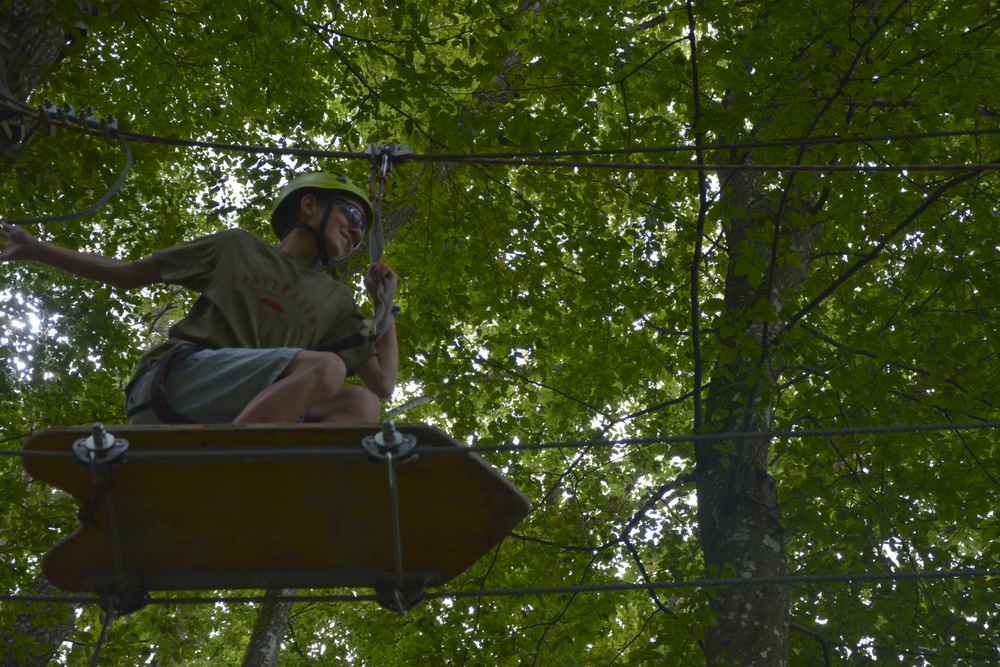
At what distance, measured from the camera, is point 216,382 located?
335 centimetres

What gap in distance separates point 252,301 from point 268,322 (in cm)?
9

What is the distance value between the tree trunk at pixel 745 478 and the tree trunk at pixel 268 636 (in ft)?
11.8

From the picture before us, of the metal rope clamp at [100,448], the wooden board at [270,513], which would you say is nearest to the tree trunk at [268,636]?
the wooden board at [270,513]

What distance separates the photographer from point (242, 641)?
13711mm

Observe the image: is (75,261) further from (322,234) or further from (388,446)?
(388,446)

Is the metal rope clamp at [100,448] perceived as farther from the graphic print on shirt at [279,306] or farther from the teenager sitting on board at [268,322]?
the graphic print on shirt at [279,306]

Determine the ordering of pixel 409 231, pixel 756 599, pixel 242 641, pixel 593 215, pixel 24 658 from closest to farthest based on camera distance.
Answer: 1. pixel 756 599
2. pixel 24 658
3. pixel 593 215
4. pixel 409 231
5. pixel 242 641

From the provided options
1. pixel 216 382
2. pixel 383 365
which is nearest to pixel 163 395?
pixel 216 382

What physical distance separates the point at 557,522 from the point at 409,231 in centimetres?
275

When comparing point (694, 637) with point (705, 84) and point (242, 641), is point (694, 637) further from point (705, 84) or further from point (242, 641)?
point (242, 641)

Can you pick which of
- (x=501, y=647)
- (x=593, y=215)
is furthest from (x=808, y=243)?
(x=501, y=647)

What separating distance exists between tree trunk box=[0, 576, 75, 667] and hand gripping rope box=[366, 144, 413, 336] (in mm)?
4328

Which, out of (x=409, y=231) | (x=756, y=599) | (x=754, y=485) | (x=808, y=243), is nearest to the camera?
(x=756, y=599)

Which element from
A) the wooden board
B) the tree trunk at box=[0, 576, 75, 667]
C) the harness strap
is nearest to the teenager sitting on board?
the harness strap
